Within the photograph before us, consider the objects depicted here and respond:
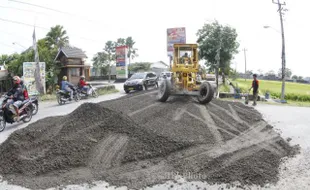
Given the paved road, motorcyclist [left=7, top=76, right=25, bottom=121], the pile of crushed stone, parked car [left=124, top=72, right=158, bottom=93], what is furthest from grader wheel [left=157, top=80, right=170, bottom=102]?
parked car [left=124, top=72, right=158, bottom=93]

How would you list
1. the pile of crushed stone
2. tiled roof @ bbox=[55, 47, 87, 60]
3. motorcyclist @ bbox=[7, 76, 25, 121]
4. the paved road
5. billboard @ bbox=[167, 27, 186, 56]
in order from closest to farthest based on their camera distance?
the paved road → the pile of crushed stone → motorcyclist @ bbox=[7, 76, 25, 121] → billboard @ bbox=[167, 27, 186, 56] → tiled roof @ bbox=[55, 47, 87, 60]

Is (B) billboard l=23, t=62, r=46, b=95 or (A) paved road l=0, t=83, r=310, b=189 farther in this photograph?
(B) billboard l=23, t=62, r=46, b=95

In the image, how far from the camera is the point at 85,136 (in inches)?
287

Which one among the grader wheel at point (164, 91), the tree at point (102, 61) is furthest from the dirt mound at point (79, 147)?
the tree at point (102, 61)

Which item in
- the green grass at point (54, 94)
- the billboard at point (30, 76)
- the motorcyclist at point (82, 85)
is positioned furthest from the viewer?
the billboard at point (30, 76)

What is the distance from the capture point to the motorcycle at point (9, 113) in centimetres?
1025

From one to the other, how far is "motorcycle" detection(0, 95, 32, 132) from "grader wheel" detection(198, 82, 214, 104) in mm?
6828

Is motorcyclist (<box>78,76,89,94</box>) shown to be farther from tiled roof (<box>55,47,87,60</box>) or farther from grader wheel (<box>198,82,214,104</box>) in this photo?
tiled roof (<box>55,47,87,60</box>)

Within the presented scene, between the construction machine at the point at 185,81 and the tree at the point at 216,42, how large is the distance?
775 inches

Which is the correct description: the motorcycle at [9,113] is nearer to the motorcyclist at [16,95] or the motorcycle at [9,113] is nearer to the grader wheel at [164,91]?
the motorcyclist at [16,95]

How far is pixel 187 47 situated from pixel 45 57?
26.9 meters

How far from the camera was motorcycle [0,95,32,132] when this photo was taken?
10.2 meters

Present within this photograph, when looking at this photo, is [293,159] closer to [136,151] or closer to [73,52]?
[136,151]

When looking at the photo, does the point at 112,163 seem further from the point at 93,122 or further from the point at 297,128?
the point at 297,128
